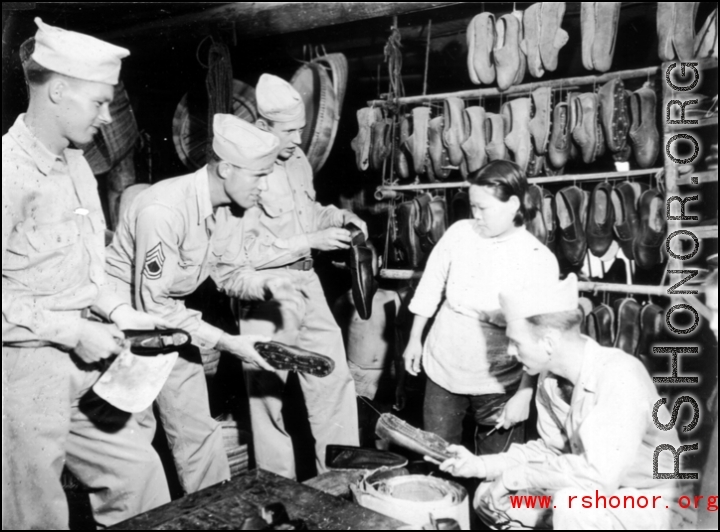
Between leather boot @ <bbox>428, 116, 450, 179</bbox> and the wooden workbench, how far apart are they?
2768mm

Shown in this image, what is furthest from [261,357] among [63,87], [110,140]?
[110,140]

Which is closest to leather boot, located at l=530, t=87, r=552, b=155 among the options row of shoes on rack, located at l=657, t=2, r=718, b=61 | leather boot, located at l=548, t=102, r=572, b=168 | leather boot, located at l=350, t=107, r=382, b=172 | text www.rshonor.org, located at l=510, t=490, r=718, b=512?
leather boot, located at l=548, t=102, r=572, b=168

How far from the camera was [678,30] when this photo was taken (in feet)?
11.8

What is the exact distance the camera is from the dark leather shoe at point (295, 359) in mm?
2721

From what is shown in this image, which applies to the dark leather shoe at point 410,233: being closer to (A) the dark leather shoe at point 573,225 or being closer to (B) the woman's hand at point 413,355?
(A) the dark leather shoe at point 573,225

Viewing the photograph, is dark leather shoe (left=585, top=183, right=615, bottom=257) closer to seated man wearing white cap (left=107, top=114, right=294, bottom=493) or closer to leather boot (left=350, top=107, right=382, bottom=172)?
leather boot (left=350, top=107, right=382, bottom=172)

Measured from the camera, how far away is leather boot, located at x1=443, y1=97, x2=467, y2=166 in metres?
4.44

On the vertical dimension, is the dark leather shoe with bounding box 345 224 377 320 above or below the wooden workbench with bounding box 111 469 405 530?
above

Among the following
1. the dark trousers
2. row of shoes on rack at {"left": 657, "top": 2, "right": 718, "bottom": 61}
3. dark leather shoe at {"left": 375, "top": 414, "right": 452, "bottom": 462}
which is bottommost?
the dark trousers

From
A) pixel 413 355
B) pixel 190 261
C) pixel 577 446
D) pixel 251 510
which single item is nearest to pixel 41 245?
pixel 190 261

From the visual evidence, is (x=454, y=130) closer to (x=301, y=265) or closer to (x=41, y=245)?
(x=301, y=265)

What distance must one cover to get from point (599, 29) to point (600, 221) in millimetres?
1181

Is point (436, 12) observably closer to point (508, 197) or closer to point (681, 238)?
point (508, 197)

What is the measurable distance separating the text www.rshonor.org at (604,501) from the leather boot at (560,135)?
244 centimetres
